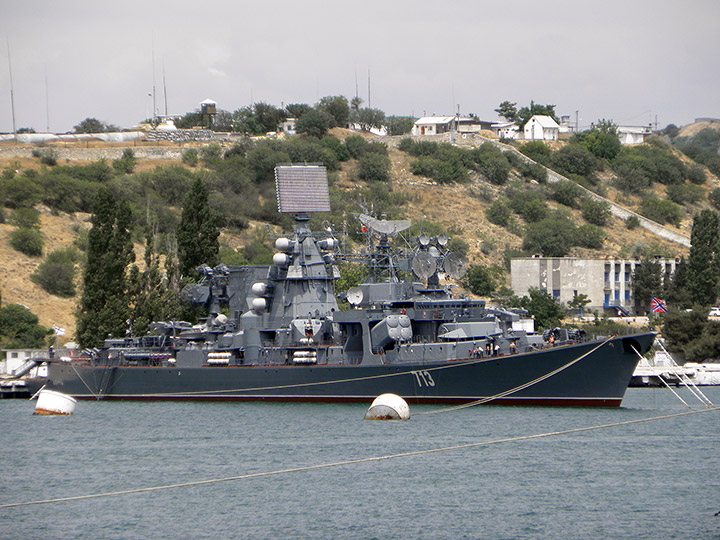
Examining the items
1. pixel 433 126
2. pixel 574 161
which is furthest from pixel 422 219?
pixel 433 126

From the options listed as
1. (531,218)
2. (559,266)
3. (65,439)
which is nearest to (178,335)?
(65,439)

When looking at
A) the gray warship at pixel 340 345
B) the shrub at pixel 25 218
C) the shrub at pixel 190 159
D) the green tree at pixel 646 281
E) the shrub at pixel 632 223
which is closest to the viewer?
the gray warship at pixel 340 345

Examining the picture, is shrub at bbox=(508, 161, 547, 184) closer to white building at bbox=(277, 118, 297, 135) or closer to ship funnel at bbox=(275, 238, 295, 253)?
white building at bbox=(277, 118, 297, 135)

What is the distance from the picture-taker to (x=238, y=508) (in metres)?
27.5

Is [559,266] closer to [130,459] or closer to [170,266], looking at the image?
[170,266]

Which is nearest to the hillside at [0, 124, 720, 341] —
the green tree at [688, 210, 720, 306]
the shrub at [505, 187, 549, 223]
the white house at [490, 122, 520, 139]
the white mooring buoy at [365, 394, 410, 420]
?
the shrub at [505, 187, 549, 223]

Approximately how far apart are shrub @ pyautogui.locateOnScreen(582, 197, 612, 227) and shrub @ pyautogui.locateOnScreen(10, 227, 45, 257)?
52.5 metres

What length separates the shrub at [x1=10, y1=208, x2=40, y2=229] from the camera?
87188 mm

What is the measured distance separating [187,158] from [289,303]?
61912 millimetres

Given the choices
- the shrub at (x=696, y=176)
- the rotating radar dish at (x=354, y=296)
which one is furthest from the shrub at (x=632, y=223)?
the rotating radar dish at (x=354, y=296)

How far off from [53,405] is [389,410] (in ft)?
51.9

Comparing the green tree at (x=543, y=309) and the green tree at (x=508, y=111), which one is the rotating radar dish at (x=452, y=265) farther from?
the green tree at (x=508, y=111)

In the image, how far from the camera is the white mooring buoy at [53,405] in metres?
47.9

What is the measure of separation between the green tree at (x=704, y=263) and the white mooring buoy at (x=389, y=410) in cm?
4474
